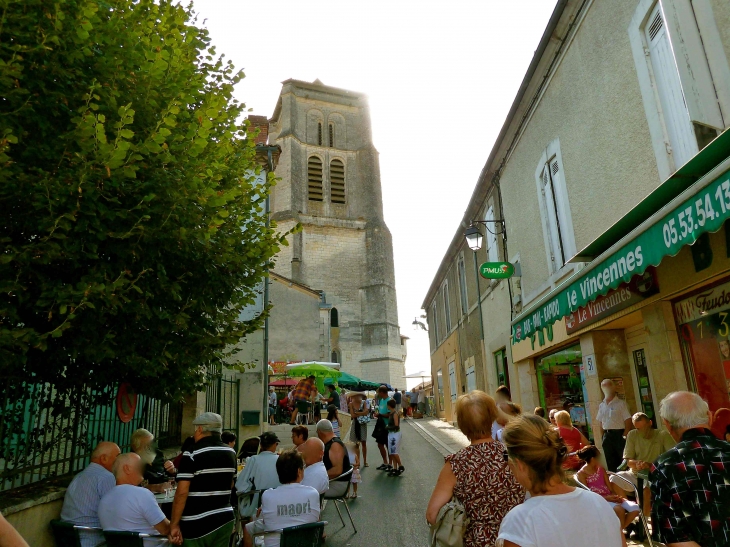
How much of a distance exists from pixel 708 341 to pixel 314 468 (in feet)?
14.7

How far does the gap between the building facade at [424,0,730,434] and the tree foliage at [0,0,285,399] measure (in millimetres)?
3929

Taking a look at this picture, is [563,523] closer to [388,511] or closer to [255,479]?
[255,479]

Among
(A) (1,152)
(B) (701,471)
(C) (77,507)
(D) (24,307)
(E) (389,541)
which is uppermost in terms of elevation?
(A) (1,152)

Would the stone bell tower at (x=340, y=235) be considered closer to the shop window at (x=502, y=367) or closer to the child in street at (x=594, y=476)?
the shop window at (x=502, y=367)

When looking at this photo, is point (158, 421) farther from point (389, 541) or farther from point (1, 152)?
point (1, 152)

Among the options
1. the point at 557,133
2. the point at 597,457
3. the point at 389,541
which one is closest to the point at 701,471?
the point at 597,457

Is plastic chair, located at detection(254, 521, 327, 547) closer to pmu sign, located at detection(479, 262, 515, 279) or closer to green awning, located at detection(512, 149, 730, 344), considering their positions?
green awning, located at detection(512, 149, 730, 344)

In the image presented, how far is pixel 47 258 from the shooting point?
3789 millimetres

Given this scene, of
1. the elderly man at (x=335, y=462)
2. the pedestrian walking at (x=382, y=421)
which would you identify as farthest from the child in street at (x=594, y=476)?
the pedestrian walking at (x=382, y=421)

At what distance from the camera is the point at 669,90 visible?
19.1 ft

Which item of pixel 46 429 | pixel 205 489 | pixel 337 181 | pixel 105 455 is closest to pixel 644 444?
pixel 205 489

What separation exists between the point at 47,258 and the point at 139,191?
990 millimetres

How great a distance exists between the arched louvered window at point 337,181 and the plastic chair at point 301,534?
1532 inches

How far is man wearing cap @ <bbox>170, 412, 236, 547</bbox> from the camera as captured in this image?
3979 millimetres
